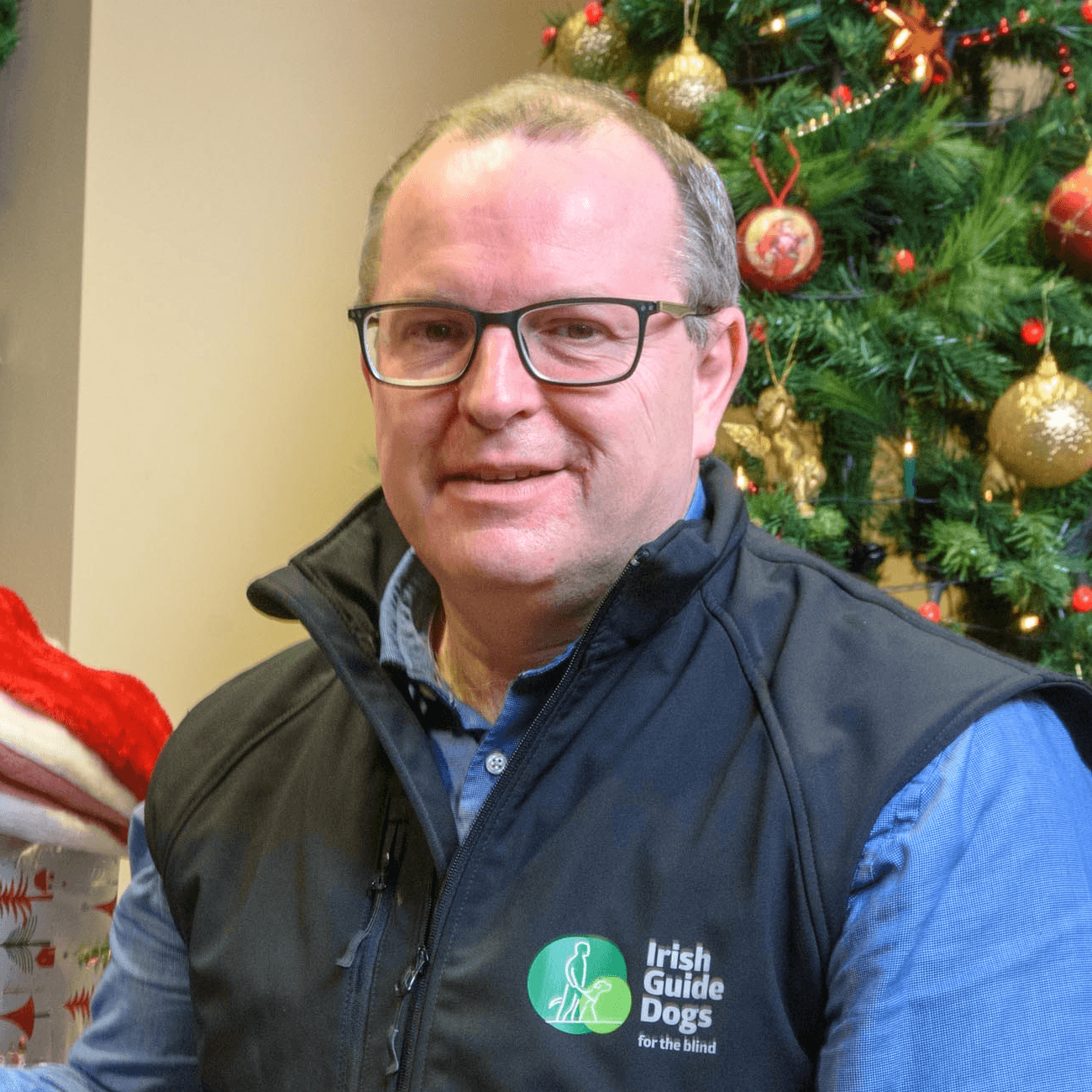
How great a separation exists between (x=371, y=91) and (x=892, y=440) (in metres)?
1.24

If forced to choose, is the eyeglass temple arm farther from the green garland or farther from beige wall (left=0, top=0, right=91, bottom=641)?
the green garland

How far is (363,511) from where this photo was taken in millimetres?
1104

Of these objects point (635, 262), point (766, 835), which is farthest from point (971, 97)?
point (766, 835)

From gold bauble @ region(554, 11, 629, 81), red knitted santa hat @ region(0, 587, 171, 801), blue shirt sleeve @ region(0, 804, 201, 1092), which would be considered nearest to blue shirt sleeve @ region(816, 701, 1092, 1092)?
blue shirt sleeve @ region(0, 804, 201, 1092)

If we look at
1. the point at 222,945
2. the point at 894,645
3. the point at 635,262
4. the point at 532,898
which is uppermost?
the point at 635,262

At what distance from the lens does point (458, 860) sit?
2.65ft

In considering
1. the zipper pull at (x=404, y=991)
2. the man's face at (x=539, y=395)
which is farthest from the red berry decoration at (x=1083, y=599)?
the zipper pull at (x=404, y=991)

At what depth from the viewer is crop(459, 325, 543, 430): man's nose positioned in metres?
0.85

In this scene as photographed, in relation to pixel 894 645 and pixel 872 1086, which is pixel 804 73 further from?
pixel 872 1086

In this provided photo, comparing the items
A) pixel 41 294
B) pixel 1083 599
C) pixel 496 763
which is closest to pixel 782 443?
pixel 1083 599

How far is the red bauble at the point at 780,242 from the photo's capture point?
1.47 m

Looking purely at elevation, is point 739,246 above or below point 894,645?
above

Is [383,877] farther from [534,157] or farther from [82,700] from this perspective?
[534,157]

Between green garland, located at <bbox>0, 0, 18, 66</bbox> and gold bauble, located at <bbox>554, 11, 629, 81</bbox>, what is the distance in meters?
0.90
